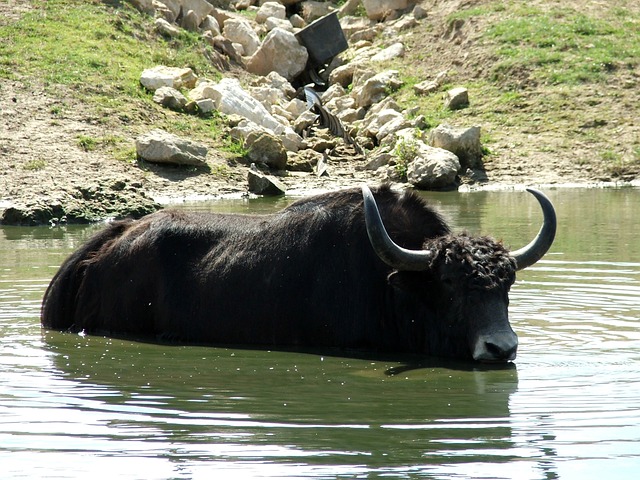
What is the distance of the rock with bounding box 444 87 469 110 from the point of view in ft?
92.3

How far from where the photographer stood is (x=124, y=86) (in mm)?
27297

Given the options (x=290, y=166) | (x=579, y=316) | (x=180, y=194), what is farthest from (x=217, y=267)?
(x=290, y=166)

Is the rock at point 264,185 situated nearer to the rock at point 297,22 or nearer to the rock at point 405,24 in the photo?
the rock at point 405,24

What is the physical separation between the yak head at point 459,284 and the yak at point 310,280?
0.01 m

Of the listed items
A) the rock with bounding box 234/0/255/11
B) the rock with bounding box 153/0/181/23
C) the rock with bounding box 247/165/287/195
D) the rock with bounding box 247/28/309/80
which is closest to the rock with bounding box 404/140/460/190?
the rock with bounding box 247/165/287/195

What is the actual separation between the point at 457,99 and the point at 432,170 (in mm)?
5467

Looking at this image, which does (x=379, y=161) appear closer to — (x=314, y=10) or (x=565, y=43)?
(x=565, y=43)

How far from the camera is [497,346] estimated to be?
8.70m

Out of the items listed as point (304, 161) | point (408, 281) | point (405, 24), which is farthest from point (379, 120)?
point (408, 281)

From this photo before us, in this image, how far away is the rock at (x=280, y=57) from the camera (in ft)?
112

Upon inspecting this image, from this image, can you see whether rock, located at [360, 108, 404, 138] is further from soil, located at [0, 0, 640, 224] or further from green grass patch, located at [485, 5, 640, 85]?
green grass patch, located at [485, 5, 640, 85]

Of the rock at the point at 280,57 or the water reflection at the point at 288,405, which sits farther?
the rock at the point at 280,57

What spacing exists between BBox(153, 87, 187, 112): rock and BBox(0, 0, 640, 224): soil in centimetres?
221

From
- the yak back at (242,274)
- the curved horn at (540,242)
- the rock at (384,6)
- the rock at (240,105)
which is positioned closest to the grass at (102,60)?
the rock at (240,105)
